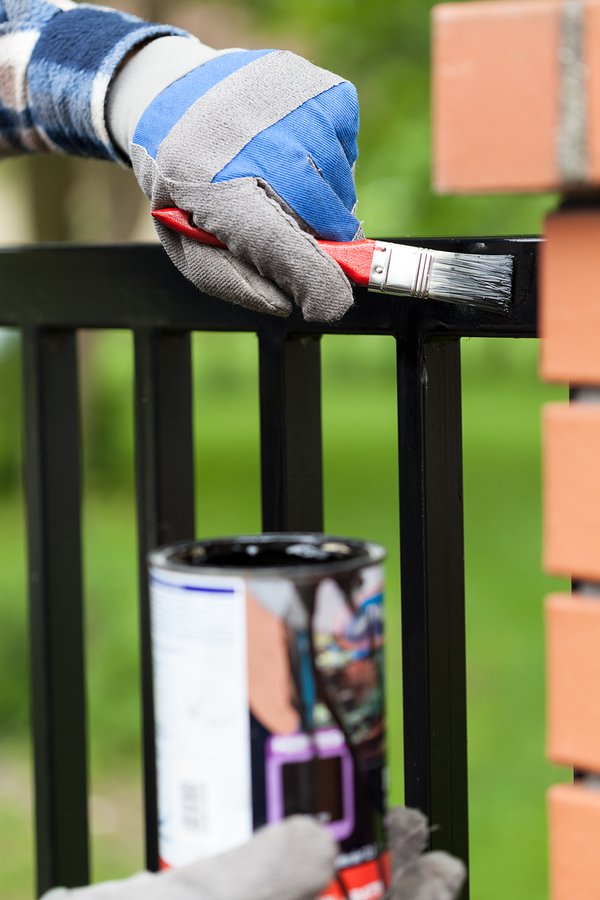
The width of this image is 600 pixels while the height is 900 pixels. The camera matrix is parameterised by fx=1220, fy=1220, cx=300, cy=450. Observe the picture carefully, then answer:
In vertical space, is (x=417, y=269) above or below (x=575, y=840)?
above

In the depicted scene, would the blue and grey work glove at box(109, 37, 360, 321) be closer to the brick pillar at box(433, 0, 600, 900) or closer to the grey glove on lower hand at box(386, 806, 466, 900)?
the brick pillar at box(433, 0, 600, 900)

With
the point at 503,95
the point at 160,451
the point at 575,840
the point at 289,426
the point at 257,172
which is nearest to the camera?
the point at 503,95

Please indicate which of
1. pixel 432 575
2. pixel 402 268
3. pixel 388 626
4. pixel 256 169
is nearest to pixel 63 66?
pixel 256 169

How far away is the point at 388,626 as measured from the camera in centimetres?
718

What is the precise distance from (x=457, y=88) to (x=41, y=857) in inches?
52.0

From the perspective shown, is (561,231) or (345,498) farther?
(345,498)

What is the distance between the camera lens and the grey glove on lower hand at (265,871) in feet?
3.00

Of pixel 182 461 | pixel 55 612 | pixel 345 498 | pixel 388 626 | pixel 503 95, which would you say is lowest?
pixel 388 626

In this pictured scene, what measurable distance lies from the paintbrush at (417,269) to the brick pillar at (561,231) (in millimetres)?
283

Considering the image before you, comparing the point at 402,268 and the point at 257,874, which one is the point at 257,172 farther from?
the point at 257,874

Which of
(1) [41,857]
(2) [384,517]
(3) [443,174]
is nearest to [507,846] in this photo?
(1) [41,857]

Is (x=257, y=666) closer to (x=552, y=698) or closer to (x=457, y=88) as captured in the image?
(x=552, y=698)

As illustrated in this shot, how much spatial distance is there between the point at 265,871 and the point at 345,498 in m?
10.5

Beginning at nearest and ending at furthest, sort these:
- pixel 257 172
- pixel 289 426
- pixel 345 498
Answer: pixel 257 172, pixel 289 426, pixel 345 498
